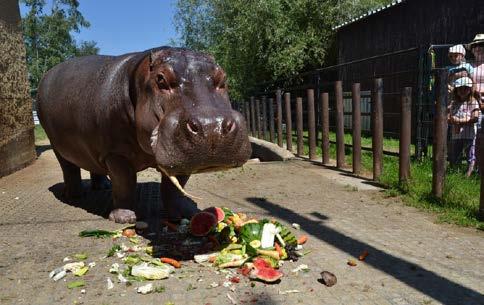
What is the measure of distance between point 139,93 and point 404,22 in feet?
34.2

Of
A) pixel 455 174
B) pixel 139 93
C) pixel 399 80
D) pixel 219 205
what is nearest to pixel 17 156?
pixel 219 205

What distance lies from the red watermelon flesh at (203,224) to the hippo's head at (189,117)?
0.84 m

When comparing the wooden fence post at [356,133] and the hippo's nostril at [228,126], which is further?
the wooden fence post at [356,133]

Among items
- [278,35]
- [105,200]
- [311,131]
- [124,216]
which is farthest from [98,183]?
[278,35]

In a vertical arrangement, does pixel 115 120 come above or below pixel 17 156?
above

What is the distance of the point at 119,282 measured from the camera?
10.7ft

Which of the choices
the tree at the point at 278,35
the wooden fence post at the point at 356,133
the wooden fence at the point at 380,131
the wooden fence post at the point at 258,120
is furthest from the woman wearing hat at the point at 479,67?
the tree at the point at 278,35

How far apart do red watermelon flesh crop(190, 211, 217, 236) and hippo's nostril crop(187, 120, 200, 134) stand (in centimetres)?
127

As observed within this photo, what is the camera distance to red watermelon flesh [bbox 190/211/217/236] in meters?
4.05

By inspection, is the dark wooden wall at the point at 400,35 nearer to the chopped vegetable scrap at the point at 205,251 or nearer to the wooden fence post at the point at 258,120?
the wooden fence post at the point at 258,120

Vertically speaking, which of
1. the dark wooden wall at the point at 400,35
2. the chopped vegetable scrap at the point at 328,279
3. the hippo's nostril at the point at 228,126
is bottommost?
the chopped vegetable scrap at the point at 328,279

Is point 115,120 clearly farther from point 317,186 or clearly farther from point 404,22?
→ point 404,22

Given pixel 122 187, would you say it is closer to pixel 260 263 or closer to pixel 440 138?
pixel 260 263

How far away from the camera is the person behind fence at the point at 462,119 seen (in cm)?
652
